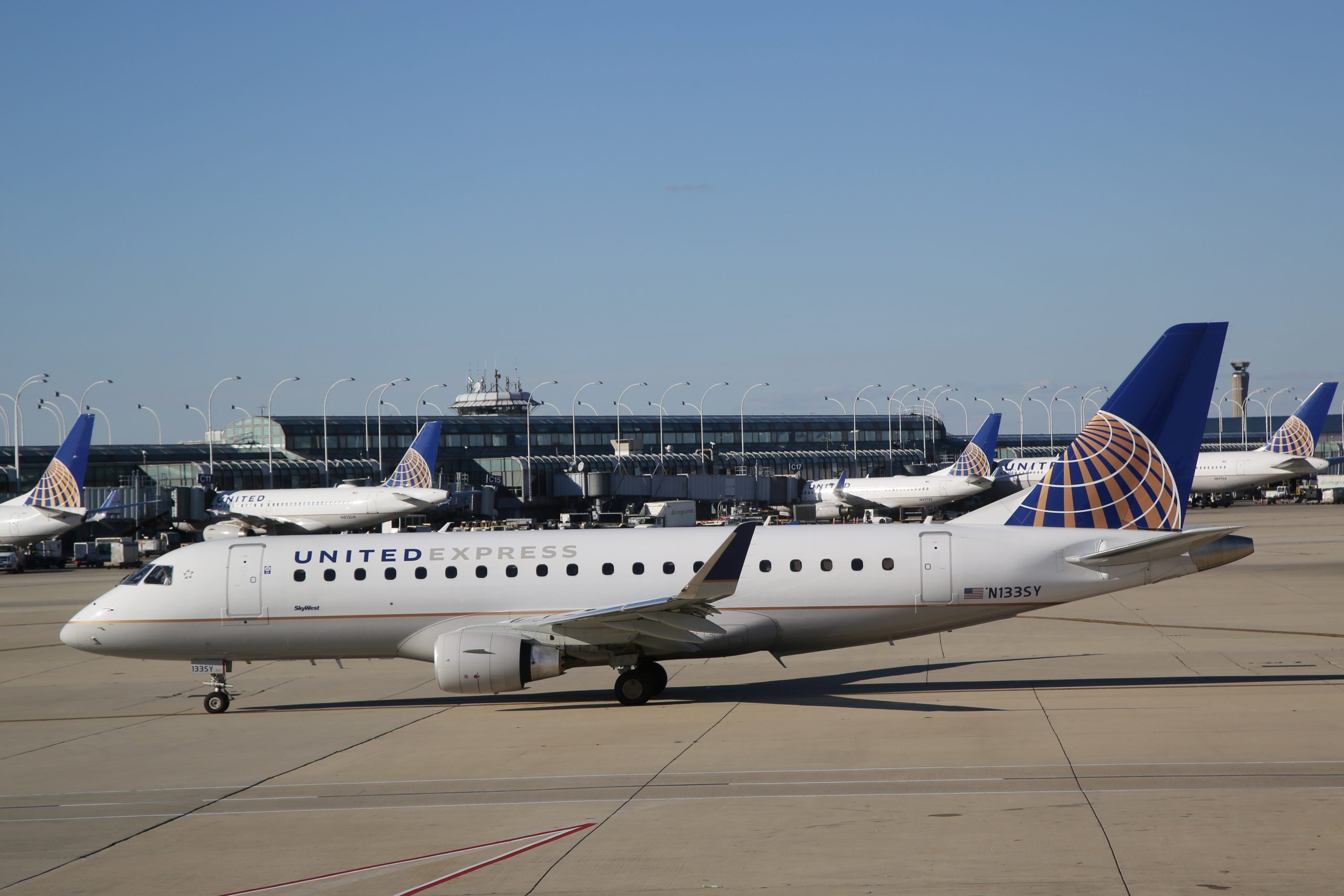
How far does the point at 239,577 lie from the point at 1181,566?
1831cm

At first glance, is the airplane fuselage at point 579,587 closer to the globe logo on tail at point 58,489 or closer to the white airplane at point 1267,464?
the globe logo on tail at point 58,489

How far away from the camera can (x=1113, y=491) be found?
23.9 m

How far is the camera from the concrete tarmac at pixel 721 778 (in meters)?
12.1

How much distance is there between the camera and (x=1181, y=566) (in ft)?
74.3

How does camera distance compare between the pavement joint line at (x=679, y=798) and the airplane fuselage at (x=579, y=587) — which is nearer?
the pavement joint line at (x=679, y=798)

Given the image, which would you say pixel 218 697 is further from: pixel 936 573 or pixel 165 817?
pixel 936 573

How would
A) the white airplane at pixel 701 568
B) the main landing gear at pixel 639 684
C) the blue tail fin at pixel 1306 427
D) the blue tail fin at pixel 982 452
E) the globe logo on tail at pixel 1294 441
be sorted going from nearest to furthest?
the white airplane at pixel 701 568 → the main landing gear at pixel 639 684 → the blue tail fin at pixel 1306 427 → the globe logo on tail at pixel 1294 441 → the blue tail fin at pixel 982 452

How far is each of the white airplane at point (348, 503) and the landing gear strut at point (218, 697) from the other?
6405 cm

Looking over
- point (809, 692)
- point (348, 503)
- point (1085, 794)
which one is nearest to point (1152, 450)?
point (809, 692)

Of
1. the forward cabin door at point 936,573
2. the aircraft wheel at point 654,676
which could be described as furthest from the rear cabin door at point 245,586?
the forward cabin door at point 936,573

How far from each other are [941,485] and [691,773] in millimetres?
100270

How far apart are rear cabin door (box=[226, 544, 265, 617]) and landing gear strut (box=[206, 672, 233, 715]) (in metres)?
1.52

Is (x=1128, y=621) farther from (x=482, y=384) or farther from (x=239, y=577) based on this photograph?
(x=482, y=384)

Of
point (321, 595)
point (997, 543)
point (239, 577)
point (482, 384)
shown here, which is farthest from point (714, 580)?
point (482, 384)
